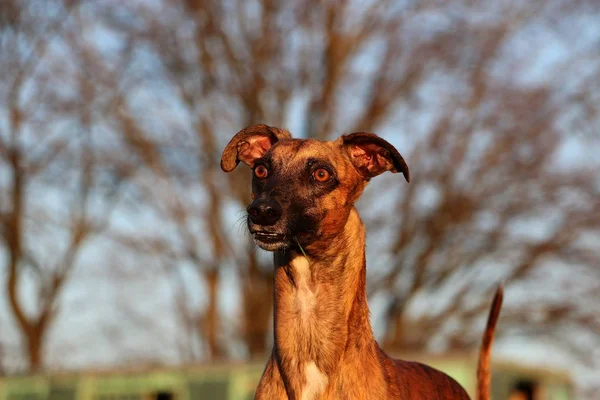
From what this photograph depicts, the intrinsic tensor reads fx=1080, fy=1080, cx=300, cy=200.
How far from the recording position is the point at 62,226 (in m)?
28.9

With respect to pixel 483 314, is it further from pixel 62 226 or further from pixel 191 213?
→ pixel 62 226

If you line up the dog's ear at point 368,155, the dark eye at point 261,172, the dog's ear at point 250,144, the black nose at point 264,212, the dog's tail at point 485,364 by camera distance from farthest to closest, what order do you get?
the dog's tail at point 485,364, the dog's ear at point 250,144, the dog's ear at point 368,155, the dark eye at point 261,172, the black nose at point 264,212

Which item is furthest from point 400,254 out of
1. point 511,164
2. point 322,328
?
point 322,328

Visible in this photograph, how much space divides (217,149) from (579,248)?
8828 mm

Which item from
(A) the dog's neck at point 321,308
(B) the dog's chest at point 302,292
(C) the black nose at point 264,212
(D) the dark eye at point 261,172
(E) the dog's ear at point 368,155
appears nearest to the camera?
(C) the black nose at point 264,212

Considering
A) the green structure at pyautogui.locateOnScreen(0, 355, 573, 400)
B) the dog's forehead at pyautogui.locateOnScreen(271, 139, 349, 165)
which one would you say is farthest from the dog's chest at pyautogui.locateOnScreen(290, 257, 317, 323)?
the green structure at pyautogui.locateOnScreen(0, 355, 573, 400)

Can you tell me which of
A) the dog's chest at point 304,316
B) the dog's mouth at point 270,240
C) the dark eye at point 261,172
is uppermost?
the dark eye at point 261,172

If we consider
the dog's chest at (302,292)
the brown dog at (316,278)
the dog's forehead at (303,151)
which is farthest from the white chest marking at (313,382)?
the dog's forehead at (303,151)

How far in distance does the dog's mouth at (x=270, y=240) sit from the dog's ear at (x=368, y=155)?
106 cm

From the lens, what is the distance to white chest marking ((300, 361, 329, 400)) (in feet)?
19.9

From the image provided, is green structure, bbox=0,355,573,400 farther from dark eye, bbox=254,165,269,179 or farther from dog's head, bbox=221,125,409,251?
dark eye, bbox=254,165,269,179

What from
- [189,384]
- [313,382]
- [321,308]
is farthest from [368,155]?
[189,384]

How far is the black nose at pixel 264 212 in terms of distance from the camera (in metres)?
6.08

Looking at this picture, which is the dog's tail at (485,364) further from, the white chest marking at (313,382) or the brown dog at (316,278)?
the white chest marking at (313,382)
